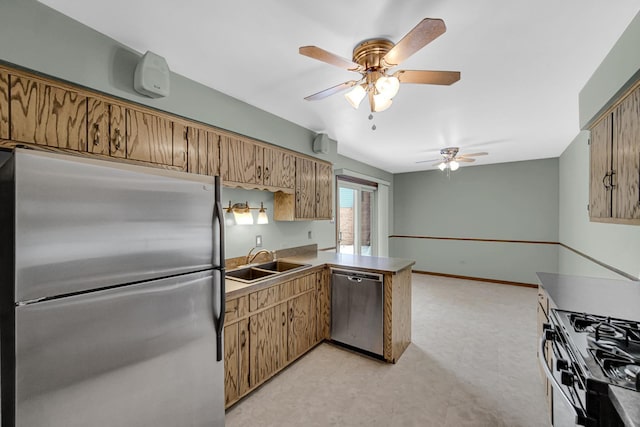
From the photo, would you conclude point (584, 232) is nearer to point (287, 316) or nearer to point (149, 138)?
point (287, 316)

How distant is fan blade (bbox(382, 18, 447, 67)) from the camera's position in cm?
117

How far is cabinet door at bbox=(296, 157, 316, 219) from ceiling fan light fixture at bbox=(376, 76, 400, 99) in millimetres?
1646

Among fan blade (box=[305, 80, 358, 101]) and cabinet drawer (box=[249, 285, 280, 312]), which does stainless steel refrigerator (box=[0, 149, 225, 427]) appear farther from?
fan blade (box=[305, 80, 358, 101])

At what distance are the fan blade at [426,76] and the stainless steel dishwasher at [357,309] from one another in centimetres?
171

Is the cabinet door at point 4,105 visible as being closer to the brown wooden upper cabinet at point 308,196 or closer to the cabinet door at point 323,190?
the brown wooden upper cabinet at point 308,196

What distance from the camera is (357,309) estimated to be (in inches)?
109

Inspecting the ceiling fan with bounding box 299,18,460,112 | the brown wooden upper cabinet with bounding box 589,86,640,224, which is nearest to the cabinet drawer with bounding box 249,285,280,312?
the ceiling fan with bounding box 299,18,460,112


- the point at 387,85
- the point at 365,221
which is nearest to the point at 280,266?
the point at 387,85

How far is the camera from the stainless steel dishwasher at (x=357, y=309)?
2654 millimetres

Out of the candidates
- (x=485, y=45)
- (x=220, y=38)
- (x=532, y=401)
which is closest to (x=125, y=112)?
(x=220, y=38)

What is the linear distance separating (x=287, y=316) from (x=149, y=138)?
5.99 ft

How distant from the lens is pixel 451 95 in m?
2.44

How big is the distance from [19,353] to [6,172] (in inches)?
26.7

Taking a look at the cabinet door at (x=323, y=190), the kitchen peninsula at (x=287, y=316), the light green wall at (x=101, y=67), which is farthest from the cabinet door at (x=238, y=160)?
the cabinet door at (x=323, y=190)
